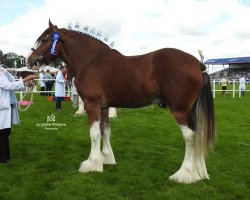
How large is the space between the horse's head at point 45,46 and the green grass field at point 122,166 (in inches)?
74.8

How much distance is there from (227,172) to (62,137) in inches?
183

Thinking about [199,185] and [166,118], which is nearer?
[199,185]

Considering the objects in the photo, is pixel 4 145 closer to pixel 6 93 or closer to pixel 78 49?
pixel 6 93

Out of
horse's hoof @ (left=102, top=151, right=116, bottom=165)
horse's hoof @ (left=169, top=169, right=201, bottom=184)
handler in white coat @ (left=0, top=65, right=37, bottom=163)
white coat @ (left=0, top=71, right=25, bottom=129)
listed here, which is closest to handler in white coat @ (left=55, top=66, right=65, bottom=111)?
handler in white coat @ (left=0, top=65, right=37, bottom=163)

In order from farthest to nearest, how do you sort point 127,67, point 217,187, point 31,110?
point 31,110, point 127,67, point 217,187

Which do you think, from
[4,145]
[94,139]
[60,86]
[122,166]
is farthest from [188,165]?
[60,86]

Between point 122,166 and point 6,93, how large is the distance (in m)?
2.43

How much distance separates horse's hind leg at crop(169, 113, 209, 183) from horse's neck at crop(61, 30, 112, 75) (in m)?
1.87

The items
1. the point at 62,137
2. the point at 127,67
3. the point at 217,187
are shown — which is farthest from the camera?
the point at 62,137

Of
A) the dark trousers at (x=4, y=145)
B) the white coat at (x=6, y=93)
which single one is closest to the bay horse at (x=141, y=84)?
the white coat at (x=6, y=93)

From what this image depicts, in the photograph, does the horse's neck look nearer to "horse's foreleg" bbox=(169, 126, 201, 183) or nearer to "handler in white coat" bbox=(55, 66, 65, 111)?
"horse's foreleg" bbox=(169, 126, 201, 183)

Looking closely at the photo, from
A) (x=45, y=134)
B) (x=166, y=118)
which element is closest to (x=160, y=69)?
(x=45, y=134)

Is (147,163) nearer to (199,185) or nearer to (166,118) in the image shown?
(199,185)

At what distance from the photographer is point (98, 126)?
230 inches
